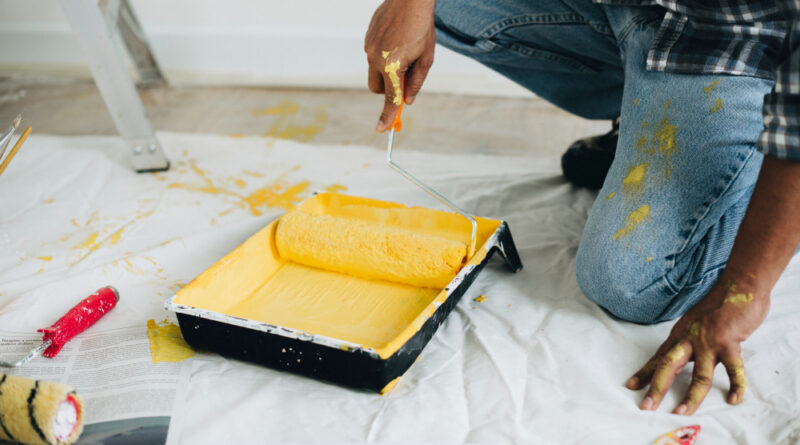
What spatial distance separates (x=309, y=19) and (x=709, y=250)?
5.12ft

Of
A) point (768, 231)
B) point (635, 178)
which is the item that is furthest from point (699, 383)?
point (635, 178)

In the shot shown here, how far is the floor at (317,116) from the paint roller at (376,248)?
0.66 m

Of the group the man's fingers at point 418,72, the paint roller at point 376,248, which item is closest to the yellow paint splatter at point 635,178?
the paint roller at point 376,248

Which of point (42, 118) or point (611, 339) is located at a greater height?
point (42, 118)

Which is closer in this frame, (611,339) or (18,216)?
(611,339)

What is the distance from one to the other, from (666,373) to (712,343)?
67mm

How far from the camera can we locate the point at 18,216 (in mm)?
1242

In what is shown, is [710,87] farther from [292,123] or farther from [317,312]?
[292,123]

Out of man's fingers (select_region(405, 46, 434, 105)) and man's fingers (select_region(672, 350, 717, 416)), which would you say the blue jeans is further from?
man's fingers (select_region(405, 46, 434, 105))

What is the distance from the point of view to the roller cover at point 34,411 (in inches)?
25.1

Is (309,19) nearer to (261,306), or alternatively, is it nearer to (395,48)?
(395,48)

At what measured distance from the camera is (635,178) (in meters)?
0.88

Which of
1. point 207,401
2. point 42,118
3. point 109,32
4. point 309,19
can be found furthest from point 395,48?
point 42,118

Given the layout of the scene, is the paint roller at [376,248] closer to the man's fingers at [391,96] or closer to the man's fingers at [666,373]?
the man's fingers at [391,96]
